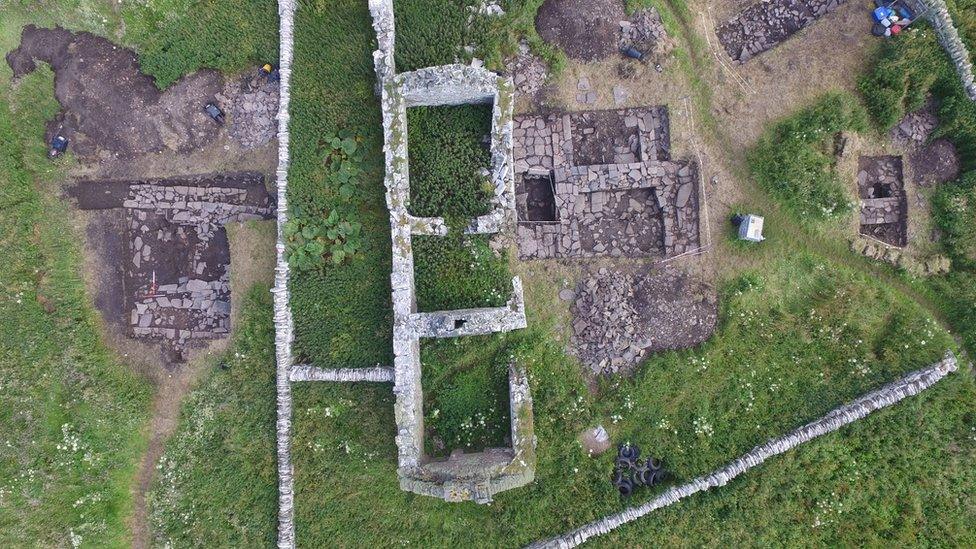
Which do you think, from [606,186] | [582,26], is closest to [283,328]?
[606,186]

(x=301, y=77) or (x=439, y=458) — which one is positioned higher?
(x=301, y=77)

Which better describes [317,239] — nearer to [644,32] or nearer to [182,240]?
[182,240]

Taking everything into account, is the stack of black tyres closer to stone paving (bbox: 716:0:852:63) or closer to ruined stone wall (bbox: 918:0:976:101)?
stone paving (bbox: 716:0:852:63)

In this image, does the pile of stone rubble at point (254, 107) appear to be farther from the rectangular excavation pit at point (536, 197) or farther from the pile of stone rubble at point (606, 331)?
the pile of stone rubble at point (606, 331)

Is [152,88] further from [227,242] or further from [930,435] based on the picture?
[930,435]

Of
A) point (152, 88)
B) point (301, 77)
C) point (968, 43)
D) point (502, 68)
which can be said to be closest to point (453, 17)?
point (502, 68)

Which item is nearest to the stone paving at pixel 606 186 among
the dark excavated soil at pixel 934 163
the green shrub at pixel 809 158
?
the green shrub at pixel 809 158
